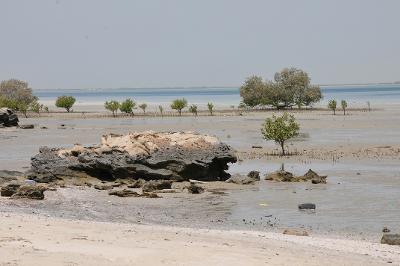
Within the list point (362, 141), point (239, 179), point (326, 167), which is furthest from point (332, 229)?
point (362, 141)

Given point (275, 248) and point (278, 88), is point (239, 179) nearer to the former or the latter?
point (275, 248)

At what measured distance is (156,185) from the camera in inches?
880

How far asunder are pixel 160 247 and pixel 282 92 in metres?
88.8

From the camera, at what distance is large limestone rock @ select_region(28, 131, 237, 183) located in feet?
79.5

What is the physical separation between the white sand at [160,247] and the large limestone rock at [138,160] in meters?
10.0

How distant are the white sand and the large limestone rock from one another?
32.8 ft

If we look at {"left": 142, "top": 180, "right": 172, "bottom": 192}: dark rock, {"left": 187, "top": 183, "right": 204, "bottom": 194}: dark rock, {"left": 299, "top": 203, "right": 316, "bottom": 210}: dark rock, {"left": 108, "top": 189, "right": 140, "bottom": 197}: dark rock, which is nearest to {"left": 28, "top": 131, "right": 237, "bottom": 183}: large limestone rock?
{"left": 142, "top": 180, "right": 172, "bottom": 192}: dark rock

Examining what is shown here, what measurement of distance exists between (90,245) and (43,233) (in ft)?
4.10

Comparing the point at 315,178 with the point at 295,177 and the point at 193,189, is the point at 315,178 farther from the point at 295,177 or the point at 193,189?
the point at 193,189

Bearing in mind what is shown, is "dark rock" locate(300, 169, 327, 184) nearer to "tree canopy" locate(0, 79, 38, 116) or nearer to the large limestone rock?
the large limestone rock

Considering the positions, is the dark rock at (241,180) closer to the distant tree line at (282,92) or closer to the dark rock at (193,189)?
the dark rock at (193,189)

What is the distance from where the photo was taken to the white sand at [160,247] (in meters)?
10.1

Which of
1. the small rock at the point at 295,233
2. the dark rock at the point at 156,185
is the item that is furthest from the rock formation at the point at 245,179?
the small rock at the point at 295,233

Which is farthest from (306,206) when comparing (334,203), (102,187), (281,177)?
(102,187)
